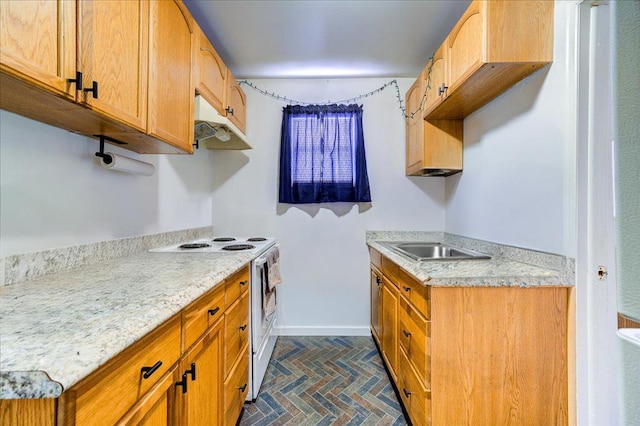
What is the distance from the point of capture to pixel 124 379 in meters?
0.65

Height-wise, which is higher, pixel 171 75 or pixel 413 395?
pixel 171 75

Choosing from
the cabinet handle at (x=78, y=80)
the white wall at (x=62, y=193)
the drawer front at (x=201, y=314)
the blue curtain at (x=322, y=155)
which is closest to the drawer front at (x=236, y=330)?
the drawer front at (x=201, y=314)

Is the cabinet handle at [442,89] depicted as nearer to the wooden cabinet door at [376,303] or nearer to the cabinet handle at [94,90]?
the wooden cabinet door at [376,303]

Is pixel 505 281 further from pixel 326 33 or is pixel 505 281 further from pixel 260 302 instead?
pixel 326 33

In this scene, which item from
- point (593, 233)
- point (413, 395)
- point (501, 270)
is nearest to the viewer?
point (593, 233)

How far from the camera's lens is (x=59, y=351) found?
50 centimetres

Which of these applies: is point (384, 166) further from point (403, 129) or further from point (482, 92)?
point (482, 92)

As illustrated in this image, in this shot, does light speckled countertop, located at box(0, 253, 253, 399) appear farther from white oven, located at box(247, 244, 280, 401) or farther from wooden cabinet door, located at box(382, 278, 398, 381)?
wooden cabinet door, located at box(382, 278, 398, 381)

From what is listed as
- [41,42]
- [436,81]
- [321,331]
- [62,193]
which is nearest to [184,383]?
[62,193]

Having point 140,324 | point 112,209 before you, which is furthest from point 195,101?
point 140,324

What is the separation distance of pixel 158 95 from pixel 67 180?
0.56 m

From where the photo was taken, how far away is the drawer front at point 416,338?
1246 mm

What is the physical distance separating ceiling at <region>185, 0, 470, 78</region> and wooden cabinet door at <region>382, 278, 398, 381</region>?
182 centimetres

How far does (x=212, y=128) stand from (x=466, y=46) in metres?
1.65
